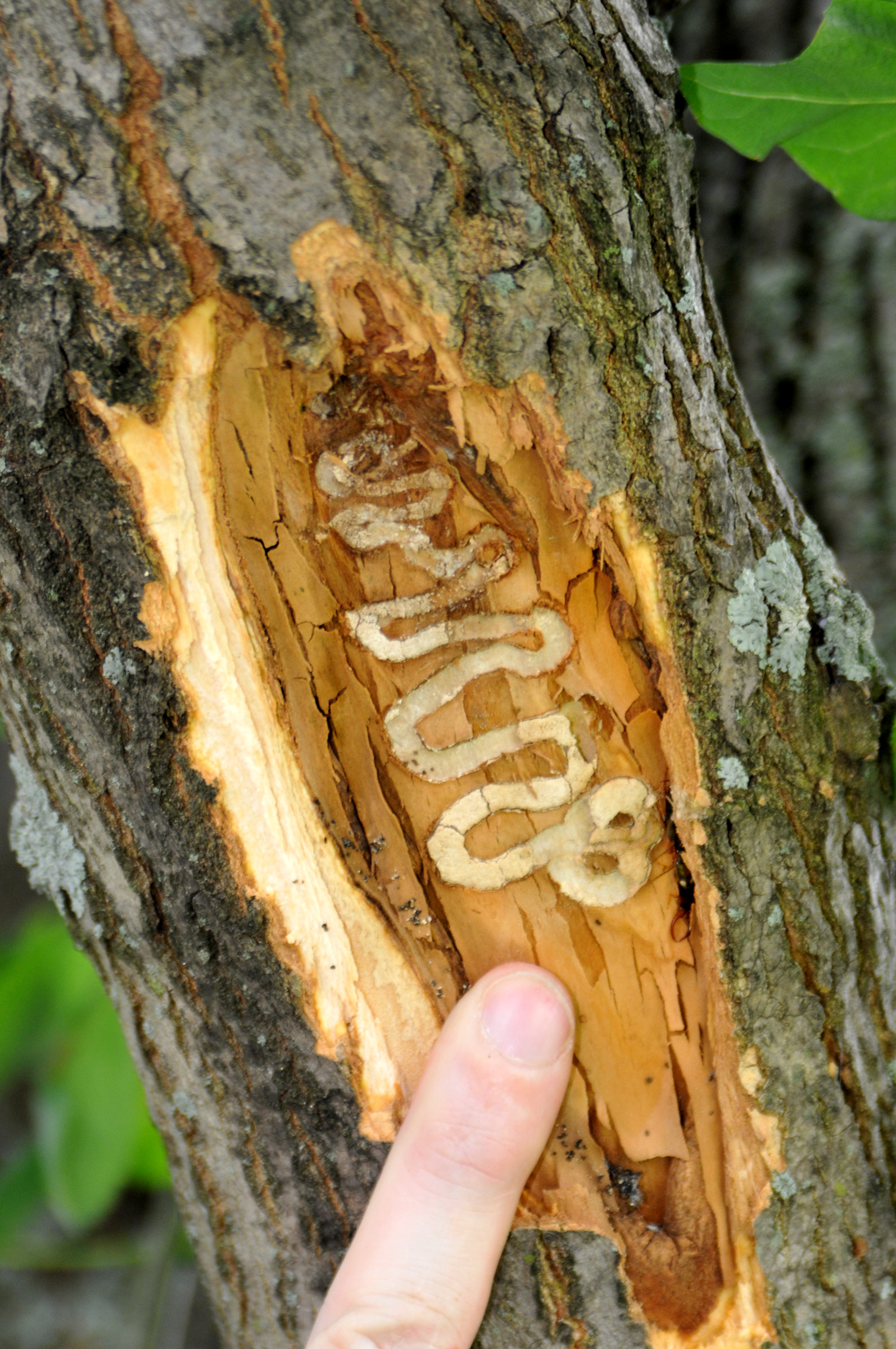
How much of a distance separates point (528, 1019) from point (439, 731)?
0.31 meters

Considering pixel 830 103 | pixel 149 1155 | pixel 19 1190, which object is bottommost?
pixel 19 1190

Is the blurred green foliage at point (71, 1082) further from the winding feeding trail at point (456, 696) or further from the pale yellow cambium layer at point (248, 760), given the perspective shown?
the winding feeding trail at point (456, 696)

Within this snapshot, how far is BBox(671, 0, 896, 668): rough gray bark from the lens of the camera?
1.31 metres

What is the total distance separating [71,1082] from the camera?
1.64 metres

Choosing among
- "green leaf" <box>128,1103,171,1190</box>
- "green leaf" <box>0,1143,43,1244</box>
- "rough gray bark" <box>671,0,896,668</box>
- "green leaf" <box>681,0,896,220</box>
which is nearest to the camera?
"green leaf" <box>681,0,896,220</box>

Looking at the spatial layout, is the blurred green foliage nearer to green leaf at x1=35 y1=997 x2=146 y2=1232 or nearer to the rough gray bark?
green leaf at x1=35 y1=997 x2=146 y2=1232

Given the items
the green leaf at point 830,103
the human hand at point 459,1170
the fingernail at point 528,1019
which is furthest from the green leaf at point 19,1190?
the green leaf at point 830,103

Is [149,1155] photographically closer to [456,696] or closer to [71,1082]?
[71,1082]

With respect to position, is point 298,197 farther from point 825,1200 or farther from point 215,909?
point 825,1200

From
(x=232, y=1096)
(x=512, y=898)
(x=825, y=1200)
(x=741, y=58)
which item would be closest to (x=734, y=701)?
(x=512, y=898)

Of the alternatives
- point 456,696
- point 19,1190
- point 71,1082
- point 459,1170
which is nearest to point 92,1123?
point 71,1082

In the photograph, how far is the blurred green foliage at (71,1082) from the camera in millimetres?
1599

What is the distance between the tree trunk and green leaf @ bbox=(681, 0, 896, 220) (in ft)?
0.23

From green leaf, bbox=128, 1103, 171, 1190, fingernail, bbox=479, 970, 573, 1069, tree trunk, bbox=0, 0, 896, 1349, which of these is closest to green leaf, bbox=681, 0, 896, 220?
tree trunk, bbox=0, 0, 896, 1349
